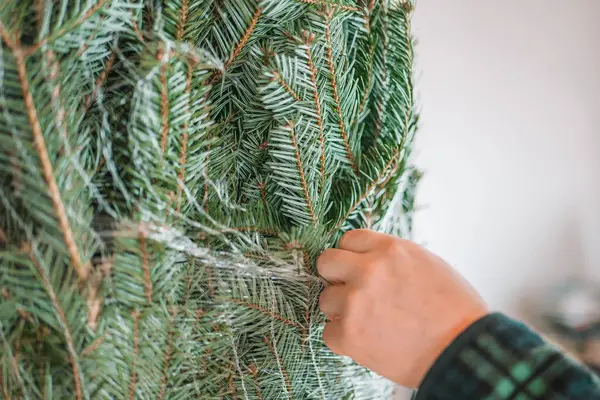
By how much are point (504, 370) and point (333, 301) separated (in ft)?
0.41

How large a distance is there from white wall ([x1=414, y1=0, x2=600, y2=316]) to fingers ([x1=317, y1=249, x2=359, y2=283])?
412mm

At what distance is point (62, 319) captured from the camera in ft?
0.83

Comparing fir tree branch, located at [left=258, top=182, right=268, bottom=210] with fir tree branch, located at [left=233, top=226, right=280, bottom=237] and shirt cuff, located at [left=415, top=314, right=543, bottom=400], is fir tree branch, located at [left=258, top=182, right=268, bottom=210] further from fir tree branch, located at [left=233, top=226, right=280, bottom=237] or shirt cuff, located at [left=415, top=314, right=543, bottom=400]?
shirt cuff, located at [left=415, top=314, right=543, bottom=400]

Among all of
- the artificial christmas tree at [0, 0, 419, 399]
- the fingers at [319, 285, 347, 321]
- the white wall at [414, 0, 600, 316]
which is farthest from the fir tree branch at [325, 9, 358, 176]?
the white wall at [414, 0, 600, 316]

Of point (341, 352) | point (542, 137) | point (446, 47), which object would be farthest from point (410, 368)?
point (542, 137)

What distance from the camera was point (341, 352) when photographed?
356 mm

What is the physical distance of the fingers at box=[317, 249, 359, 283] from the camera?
1.15 ft

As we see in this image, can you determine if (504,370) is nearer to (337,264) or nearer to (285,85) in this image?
(337,264)

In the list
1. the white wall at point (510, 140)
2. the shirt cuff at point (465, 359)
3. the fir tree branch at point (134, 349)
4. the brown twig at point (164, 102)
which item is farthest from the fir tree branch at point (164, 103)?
the white wall at point (510, 140)

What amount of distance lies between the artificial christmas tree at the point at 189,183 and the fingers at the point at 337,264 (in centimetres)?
1

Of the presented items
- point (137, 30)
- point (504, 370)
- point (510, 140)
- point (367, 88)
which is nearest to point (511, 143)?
point (510, 140)

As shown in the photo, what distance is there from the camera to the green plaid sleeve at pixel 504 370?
28 centimetres

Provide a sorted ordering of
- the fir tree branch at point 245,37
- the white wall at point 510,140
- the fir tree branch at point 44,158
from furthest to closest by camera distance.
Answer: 1. the white wall at point 510,140
2. the fir tree branch at point 245,37
3. the fir tree branch at point 44,158

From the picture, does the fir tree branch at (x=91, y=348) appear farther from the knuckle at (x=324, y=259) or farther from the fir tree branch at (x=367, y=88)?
the fir tree branch at (x=367, y=88)
